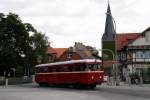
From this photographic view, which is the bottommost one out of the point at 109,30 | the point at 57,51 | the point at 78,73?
the point at 78,73

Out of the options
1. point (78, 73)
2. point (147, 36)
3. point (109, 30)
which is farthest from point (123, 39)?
point (78, 73)

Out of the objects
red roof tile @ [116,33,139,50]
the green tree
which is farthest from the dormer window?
the green tree

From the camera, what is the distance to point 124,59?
87.3m

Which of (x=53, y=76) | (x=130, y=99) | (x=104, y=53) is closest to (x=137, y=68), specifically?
(x=104, y=53)

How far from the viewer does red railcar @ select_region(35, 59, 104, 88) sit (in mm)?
42844

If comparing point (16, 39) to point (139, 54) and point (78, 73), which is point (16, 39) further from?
point (78, 73)

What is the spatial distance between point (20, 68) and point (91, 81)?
49800 millimetres

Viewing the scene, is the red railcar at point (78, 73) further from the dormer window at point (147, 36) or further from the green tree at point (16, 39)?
Result: the green tree at point (16, 39)

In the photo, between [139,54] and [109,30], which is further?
[109,30]

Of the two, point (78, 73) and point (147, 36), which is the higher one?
Result: point (147, 36)

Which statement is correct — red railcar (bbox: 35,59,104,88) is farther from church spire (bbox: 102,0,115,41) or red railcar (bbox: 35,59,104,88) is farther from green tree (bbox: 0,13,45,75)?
church spire (bbox: 102,0,115,41)

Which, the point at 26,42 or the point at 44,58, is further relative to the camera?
the point at 44,58

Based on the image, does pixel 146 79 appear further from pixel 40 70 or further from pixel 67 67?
pixel 67 67

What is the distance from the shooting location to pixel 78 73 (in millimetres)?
43812
